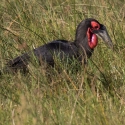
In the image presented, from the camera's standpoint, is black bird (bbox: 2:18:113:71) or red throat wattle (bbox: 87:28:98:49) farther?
red throat wattle (bbox: 87:28:98:49)

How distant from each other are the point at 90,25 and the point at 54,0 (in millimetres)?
1714

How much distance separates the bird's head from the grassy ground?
10cm

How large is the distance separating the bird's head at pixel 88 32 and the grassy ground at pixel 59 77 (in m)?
0.10

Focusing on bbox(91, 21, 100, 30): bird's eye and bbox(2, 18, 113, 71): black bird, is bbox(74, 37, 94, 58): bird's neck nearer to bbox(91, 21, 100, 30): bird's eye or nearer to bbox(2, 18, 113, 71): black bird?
bbox(2, 18, 113, 71): black bird

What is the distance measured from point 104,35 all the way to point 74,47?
322 millimetres

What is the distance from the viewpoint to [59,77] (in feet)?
16.2

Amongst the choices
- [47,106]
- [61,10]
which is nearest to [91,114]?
[47,106]

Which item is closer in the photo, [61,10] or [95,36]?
[95,36]

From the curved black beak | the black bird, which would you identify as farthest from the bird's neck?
the curved black beak

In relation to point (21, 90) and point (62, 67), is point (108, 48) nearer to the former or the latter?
point (62, 67)

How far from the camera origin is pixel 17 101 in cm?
450

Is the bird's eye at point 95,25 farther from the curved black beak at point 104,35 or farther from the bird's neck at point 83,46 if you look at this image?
the bird's neck at point 83,46

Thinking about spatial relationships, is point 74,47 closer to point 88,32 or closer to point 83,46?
point 83,46

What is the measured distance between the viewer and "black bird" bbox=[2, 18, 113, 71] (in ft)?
18.8
